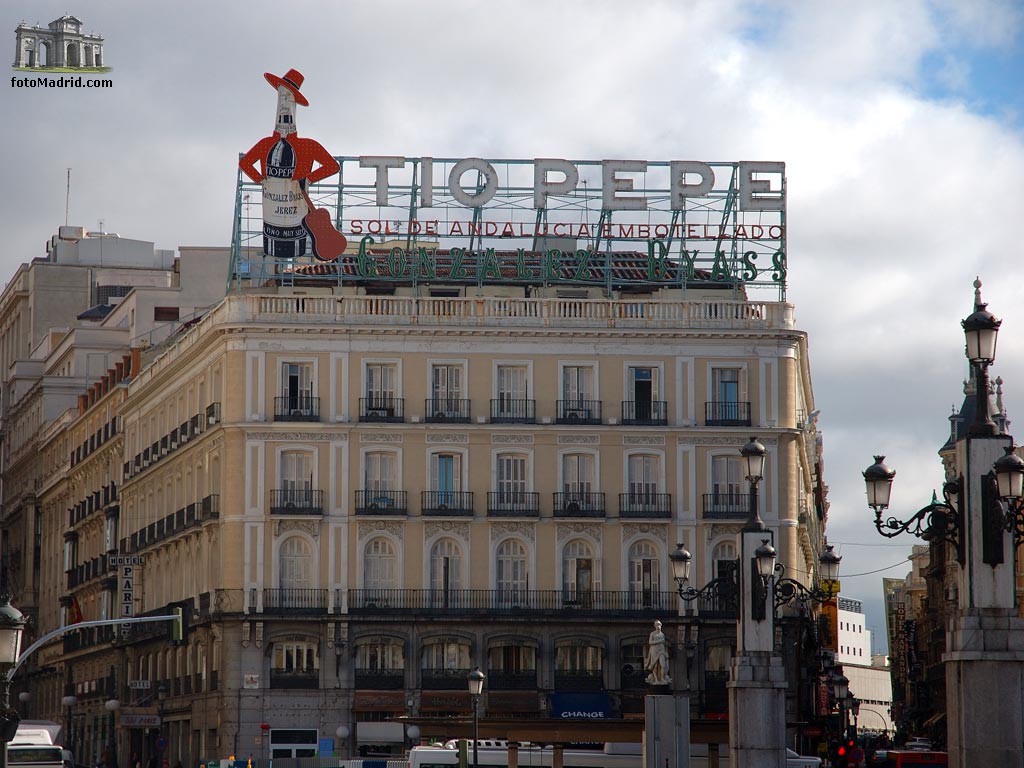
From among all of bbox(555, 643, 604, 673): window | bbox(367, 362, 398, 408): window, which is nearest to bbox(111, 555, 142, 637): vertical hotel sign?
bbox(367, 362, 398, 408): window

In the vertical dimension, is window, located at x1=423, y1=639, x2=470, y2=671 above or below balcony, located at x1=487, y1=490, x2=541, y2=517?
below

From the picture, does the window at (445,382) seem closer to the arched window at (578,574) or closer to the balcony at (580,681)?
the arched window at (578,574)

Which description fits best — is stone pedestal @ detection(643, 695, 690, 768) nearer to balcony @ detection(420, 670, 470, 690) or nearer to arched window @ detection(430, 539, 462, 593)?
balcony @ detection(420, 670, 470, 690)

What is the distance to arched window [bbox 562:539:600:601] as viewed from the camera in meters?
78.1

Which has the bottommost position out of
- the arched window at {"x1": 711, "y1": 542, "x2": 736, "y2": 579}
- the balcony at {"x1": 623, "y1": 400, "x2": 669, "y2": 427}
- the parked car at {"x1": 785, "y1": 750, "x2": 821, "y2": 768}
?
the parked car at {"x1": 785, "y1": 750, "x2": 821, "y2": 768}

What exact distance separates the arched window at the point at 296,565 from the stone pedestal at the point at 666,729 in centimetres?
3792

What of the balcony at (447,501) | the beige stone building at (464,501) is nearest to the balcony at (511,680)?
the beige stone building at (464,501)

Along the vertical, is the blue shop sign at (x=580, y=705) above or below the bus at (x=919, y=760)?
above

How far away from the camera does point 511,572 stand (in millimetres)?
77875

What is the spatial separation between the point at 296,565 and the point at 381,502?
157 inches

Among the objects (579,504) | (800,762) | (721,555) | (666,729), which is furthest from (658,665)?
(721,555)

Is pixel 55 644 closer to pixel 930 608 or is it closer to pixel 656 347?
pixel 656 347

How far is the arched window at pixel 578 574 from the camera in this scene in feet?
256

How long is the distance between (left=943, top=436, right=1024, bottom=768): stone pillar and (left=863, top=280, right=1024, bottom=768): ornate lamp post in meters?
0.01
